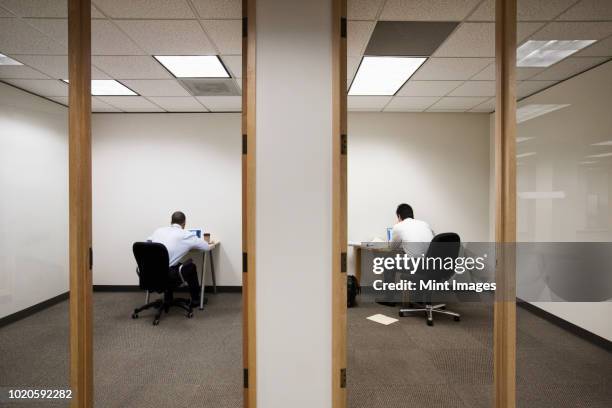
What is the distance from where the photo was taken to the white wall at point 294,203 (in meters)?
1.49

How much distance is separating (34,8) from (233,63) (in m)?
1.26

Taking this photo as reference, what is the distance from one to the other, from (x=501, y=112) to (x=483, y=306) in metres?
2.83

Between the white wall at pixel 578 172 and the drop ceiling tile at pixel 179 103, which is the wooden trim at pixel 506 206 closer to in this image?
the white wall at pixel 578 172

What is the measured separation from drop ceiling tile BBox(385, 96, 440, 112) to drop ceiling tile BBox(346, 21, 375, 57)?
4.32 ft

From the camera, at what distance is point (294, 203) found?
1.50 meters

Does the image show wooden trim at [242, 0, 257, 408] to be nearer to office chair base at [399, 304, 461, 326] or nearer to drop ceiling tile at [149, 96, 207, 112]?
office chair base at [399, 304, 461, 326]

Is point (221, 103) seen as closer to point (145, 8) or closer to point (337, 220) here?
point (145, 8)

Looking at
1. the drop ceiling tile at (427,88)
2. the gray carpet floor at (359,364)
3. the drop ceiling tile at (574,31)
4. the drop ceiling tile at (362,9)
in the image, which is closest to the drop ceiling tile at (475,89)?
the drop ceiling tile at (427,88)

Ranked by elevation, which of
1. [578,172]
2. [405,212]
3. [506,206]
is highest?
[578,172]

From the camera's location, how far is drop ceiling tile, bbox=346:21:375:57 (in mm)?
2098

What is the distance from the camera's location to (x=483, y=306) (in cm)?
358

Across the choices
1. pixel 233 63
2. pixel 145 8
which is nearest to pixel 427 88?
pixel 233 63

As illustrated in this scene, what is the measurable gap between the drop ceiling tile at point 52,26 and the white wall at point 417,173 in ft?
10.0

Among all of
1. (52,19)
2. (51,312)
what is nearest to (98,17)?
(52,19)
